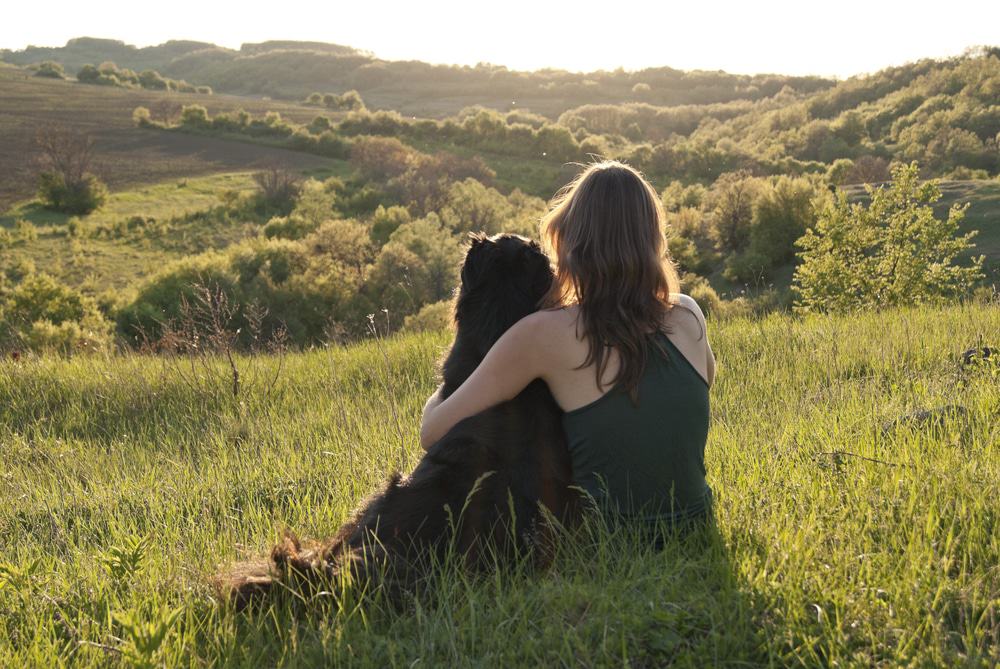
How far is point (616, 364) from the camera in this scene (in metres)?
2.66

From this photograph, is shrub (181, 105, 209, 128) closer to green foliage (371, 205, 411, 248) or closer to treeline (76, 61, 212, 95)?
treeline (76, 61, 212, 95)

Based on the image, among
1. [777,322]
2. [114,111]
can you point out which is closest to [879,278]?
[777,322]

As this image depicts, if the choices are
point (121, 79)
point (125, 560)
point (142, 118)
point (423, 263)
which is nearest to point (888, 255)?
point (125, 560)

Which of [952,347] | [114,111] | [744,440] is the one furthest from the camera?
[114,111]

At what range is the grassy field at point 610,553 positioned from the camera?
2129 millimetres

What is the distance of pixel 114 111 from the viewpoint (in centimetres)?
6328

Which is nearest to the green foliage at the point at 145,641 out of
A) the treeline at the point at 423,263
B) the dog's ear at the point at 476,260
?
the dog's ear at the point at 476,260

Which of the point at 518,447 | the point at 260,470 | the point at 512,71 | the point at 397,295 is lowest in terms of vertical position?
the point at 397,295

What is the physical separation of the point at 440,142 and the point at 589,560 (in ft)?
191

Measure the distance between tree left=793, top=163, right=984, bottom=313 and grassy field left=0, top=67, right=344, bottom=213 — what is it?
114 feet

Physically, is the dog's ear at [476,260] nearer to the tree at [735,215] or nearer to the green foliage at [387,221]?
the tree at [735,215]

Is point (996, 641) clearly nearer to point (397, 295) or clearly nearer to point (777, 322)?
point (777, 322)

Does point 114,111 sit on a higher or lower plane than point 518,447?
higher

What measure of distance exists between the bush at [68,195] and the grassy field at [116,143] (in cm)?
157
